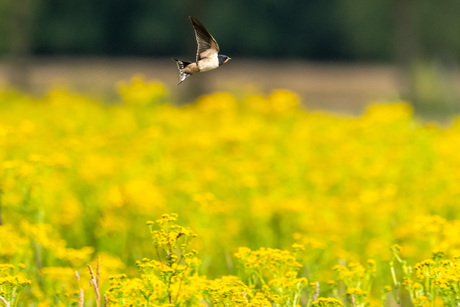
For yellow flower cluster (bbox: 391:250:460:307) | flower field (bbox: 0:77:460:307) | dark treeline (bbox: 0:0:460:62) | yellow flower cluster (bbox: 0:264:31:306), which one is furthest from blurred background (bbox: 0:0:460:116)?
yellow flower cluster (bbox: 0:264:31:306)

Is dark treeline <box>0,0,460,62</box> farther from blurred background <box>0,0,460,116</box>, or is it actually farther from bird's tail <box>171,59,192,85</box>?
bird's tail <box>171,59,192,85</box>

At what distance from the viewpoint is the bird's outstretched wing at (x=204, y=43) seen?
2021 millimetres

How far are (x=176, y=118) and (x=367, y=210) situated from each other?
3645 millimetres

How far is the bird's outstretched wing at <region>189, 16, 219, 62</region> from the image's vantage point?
202cm

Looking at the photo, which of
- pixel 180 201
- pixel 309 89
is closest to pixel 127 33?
pixel 309 89

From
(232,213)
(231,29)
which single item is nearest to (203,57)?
(232,213)

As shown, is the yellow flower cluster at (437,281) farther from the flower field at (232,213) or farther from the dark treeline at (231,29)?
the dark treeline at (231,29)

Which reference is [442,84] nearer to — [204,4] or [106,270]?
[204,4]

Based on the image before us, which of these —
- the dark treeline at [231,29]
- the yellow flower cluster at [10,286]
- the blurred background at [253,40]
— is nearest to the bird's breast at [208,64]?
the yellow flower cluster at [10,286]

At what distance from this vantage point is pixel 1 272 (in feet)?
9.59

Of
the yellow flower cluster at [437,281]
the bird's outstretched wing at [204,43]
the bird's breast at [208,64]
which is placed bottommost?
the yellow flower cluster at [437,281]

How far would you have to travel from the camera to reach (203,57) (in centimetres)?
202

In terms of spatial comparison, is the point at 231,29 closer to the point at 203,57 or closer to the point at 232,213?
the point at 232,213

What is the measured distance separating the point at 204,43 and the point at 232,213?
9.93 feet
